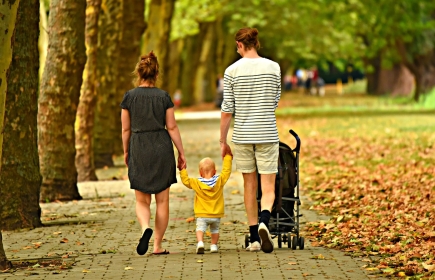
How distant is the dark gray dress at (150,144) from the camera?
998cm

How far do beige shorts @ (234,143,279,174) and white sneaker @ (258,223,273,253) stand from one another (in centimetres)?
58

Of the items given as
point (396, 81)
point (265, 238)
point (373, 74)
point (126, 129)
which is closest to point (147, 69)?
point (126, 129)

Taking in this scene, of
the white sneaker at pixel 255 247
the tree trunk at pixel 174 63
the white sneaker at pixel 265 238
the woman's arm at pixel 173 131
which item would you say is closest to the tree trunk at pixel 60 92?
the woman's arm at pixel 173 131

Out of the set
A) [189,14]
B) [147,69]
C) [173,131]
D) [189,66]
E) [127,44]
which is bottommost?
[189,66]

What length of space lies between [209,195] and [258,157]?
1.80 feet

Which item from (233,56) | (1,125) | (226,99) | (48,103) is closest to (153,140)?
(226,99)

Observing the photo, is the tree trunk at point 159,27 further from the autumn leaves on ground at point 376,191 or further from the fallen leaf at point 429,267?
the fallen leaf at point 429,267

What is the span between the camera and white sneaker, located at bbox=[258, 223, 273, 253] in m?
9.51

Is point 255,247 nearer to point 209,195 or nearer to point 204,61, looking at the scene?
point 209,195

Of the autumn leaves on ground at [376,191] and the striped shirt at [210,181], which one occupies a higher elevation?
the striped shirt at [210,181]

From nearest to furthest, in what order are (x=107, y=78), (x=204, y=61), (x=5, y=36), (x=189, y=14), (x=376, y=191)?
1. (x=5, y=36)
2. (x=376, y=191)
3. (x=107, y=78)
4. (x=189, y=14)
5. (x=204, y=61)

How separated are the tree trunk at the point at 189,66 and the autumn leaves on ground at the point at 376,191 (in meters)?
24.0

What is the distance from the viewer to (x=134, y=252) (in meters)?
10.2

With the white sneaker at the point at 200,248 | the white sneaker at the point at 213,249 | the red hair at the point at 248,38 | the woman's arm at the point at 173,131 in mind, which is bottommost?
the white sneaker at the point at 213,249
